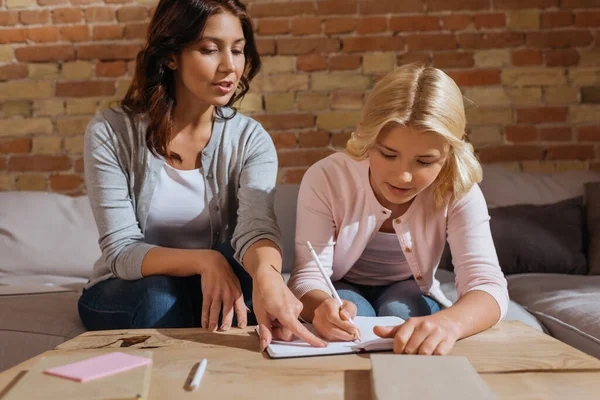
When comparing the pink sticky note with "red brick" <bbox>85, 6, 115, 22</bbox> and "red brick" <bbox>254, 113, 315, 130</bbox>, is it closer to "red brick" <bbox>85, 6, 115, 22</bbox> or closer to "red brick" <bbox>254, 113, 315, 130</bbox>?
"red brick" <bbox>254, 113, 315, 130</bbox>

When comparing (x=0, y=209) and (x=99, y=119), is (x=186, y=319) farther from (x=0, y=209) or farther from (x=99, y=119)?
(x=0, y=209)

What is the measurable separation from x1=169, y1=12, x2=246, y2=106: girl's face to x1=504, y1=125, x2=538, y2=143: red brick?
1.71m

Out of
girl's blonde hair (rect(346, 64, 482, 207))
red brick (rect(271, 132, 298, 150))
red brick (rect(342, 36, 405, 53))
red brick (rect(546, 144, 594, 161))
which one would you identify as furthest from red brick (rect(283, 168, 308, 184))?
girl's blonde hair (rect(346, 64, 482, 207))

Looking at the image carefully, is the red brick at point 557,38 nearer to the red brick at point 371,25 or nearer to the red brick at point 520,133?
the red brick at point 520,133

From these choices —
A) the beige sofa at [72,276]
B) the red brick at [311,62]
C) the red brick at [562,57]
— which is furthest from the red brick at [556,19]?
the red brick at [311,62]

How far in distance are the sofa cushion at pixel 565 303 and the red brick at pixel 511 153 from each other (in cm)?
82

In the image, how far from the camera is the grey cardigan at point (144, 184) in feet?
4.98

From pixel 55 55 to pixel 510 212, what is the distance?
207 cm

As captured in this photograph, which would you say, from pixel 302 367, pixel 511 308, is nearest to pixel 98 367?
pixel 302 367

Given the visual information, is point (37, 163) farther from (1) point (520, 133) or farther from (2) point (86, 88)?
(1) point (520, 133)

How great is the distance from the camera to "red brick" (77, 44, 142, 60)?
296cm

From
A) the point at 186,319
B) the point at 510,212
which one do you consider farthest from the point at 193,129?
the point at 510,212

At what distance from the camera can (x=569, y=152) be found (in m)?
2.97

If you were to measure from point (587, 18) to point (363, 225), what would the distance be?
1.95 m
